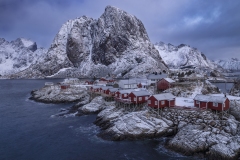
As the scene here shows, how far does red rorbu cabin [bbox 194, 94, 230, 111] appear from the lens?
36.5 meters

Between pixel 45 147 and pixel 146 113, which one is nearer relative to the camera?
pixel 45 147

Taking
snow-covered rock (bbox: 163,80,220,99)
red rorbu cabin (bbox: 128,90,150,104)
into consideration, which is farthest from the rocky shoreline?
snow-covered rock (bbox: 163,80,220,99)

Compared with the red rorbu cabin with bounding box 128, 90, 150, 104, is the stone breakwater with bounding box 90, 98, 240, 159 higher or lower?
lower

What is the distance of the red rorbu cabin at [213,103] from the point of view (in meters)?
36.5

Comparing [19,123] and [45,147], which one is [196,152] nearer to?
[45,147]

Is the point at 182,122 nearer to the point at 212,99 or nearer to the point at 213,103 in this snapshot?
the point at 213,103

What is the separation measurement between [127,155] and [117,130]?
24.0 ft

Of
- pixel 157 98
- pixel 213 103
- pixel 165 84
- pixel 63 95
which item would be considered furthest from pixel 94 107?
pixel 213 103

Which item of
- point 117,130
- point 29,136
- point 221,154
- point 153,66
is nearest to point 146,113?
point 117,130

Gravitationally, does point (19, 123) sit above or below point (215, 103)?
below

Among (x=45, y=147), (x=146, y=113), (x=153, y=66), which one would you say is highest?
(x=153, y=66)

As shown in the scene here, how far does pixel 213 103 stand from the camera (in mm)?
37438

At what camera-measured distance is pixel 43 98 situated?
76.8 meters

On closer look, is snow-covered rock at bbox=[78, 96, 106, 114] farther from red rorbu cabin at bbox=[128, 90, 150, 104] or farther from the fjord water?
red rorbu cabin at bbox=[128, 90, 150, 104]
